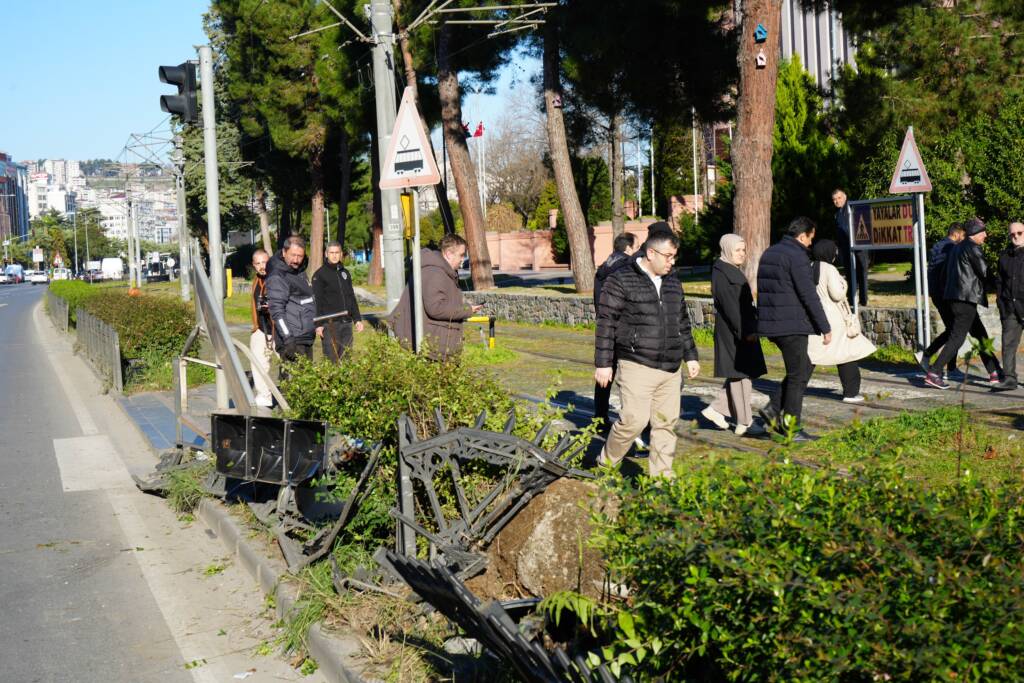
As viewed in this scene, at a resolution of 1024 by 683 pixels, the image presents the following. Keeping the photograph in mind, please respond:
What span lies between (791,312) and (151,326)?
11.0 m

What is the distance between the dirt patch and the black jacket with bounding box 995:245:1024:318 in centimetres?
814

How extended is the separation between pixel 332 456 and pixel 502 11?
24.1 m

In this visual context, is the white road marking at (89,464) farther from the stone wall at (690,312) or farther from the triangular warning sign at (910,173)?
the triangular warning sign at (910,173)

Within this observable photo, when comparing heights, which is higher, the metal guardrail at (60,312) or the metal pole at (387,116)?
the metal pole at (387,116)

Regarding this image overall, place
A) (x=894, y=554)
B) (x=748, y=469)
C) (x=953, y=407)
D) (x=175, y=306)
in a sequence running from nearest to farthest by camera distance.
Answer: (x=894, y=554) → (x=748, y=469) → (x=953, y=407) → (x=175, y=306)

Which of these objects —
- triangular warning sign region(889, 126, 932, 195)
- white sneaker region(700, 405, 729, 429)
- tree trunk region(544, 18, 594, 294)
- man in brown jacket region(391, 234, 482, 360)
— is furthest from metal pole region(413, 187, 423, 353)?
tree trunk region(544, 18, 594, 294)

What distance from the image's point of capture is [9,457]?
1179 centimetres

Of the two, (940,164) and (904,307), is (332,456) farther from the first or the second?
(940,164)

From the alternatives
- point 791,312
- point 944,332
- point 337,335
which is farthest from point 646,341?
point 944,332

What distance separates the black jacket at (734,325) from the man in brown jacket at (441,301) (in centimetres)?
207

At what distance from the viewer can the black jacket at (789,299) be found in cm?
897

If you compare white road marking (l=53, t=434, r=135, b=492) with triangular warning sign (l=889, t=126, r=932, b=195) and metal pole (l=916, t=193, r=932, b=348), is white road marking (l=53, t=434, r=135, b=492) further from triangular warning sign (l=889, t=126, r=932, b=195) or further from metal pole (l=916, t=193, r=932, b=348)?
metal pole (l=916, t=193, r=932, b=348)

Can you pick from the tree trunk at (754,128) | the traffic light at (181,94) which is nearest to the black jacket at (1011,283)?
the tree trunk at (754,128)

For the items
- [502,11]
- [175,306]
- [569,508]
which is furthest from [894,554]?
[502,11]
